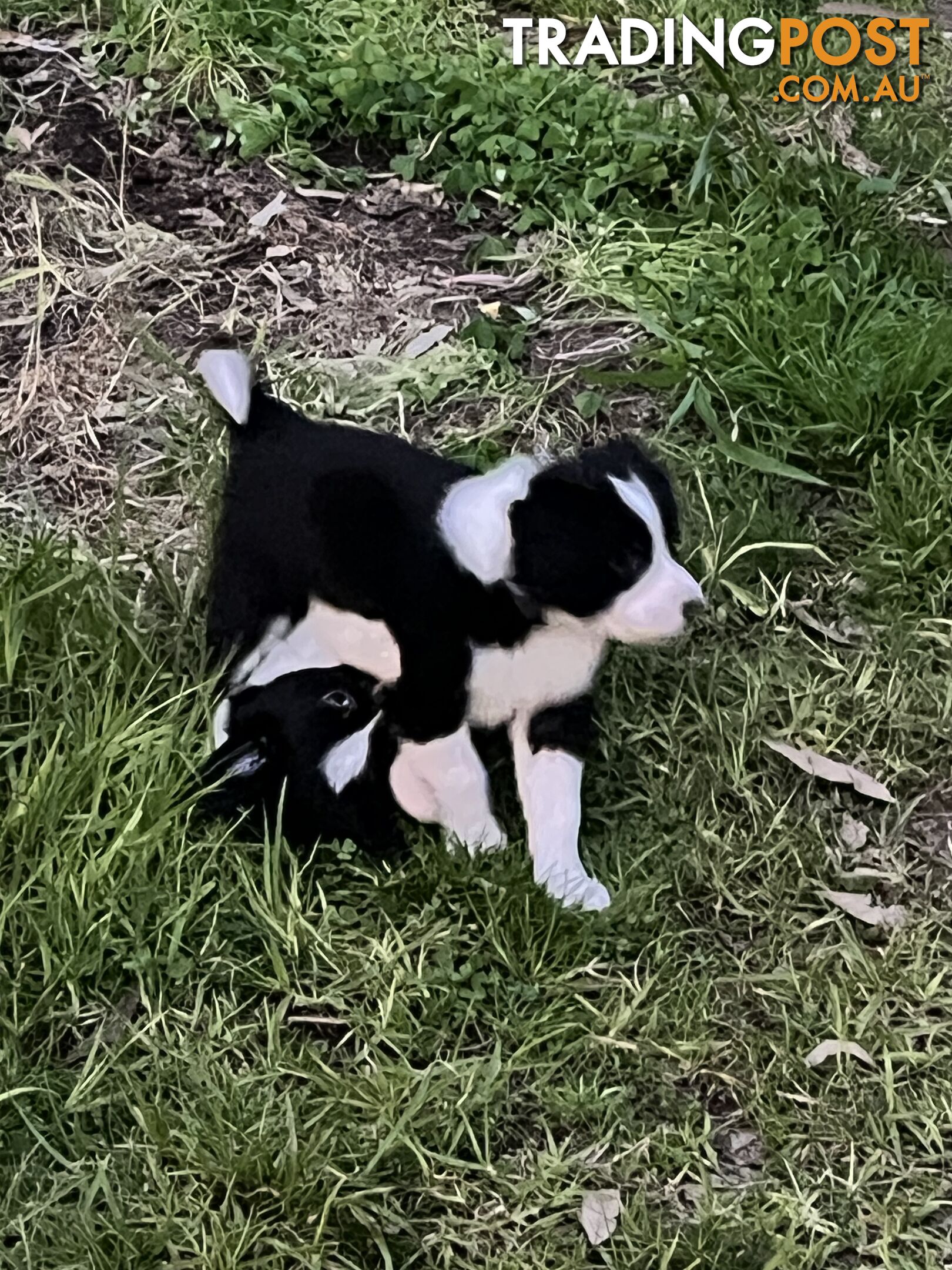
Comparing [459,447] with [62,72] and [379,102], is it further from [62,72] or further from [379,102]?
[62,72]

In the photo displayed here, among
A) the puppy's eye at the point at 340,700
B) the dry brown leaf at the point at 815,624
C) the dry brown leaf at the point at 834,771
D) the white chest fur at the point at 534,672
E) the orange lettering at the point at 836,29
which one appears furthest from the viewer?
the orange lettering at the point at 836,29

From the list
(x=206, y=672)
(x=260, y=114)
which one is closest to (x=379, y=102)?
(x=260, y=114)

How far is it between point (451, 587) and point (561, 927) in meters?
0.49

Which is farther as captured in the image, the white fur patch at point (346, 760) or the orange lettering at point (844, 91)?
the orange lettering at point (844, 91)

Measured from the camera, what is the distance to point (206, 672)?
174cm

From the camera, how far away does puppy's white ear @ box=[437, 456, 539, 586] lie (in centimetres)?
140

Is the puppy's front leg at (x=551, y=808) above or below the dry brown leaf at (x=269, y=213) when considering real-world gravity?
below

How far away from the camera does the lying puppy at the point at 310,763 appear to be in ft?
5.21

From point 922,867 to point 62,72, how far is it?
253cm

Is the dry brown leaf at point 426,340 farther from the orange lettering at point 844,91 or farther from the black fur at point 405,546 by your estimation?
the orange lettering at point 844,91

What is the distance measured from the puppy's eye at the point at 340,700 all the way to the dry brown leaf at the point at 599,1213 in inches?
26.0

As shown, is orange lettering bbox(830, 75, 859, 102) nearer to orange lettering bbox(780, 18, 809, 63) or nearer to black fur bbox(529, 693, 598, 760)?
orange lettering bbox(780, 18, 809, 63)

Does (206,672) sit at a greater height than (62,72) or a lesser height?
lesser

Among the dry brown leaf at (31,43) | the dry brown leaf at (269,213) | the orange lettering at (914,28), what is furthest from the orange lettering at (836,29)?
the dry brown leaf at (31,43)
